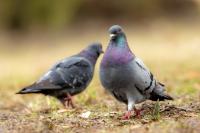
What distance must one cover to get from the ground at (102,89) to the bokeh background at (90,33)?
0.02 m

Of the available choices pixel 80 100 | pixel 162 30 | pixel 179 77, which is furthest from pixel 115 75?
pixel 162 30

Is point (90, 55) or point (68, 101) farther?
point (90, 55)

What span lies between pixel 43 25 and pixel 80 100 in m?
11.4

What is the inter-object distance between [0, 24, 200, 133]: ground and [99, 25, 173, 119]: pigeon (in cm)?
19

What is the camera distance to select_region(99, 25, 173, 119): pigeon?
20.4ft

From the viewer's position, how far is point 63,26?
785 inches

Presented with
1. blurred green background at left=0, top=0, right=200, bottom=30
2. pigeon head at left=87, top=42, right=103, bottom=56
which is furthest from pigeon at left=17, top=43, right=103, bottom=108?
blurred green background at left=0, top=0, right=200, bottom=30

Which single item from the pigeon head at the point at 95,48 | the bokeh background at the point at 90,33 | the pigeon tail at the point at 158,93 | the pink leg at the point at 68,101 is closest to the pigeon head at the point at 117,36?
the pigeon tail at the point at 158,93

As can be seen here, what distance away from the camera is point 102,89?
9922mm

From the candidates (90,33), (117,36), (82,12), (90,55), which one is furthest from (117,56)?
(82,12)

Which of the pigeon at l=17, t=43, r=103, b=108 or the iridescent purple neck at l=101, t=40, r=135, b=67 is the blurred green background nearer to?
the pigeon at l=17, t=43, r=103, b=108

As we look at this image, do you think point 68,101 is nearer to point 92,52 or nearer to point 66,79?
point 66,79

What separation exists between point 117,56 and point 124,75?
0.60 feet

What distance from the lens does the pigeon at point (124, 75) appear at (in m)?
6.21
